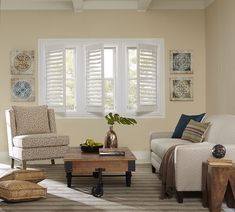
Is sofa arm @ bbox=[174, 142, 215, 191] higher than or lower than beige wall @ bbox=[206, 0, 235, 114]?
lower

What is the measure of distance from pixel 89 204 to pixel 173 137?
239 cm

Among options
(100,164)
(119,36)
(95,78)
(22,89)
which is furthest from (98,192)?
(119,36)

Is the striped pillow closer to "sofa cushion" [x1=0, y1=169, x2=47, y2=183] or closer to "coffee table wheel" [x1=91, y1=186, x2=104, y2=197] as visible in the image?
"coffee table wheel" [x1=91, y1=186, x2=104, y2=197]

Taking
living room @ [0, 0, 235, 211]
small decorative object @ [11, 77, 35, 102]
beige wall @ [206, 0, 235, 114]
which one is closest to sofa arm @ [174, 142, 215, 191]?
beige wall @ [206, 0, 235, 114]

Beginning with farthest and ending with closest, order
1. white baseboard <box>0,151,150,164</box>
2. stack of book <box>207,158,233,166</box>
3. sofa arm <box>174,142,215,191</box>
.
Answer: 1. white baseboard <box>0,151,150,164</box>
2. sofa arm <box>174,142,215,191</box>
3. stack of book <box>207,158,233,166</box>

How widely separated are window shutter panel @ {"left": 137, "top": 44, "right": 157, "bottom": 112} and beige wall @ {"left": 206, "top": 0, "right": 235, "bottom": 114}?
0.90 m

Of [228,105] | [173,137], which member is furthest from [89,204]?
[228,105]

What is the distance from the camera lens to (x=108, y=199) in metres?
4.92

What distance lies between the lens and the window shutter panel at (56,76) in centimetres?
815

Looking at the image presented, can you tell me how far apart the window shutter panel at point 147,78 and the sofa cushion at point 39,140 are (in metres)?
1.72

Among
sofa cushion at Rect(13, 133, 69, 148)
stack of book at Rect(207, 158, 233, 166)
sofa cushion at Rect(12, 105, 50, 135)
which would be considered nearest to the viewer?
stack of book at Rect(207, 158, 233, 166)

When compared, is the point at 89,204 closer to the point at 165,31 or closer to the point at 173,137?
the point at 173,137

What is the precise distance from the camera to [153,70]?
8242 mm

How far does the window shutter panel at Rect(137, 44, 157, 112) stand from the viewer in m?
8.17
